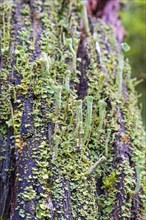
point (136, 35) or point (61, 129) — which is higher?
point (136, 35)


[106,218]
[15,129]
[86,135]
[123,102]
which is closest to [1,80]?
[15,129]

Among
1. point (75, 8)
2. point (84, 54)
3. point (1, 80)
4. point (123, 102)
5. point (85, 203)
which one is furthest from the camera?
point (75, 8)

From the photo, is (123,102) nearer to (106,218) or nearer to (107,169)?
(107,169)

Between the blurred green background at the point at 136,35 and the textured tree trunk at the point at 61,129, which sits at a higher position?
the blurred green background at the point at 136,35

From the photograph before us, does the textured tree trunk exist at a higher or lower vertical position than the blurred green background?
lower

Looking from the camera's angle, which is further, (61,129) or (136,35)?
(136,35)

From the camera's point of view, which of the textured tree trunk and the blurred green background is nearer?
the textured tree trunk

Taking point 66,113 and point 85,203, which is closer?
point 85,203

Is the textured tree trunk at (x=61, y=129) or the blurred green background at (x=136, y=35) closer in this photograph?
the textured tree trunk at (x=61, y=129)
